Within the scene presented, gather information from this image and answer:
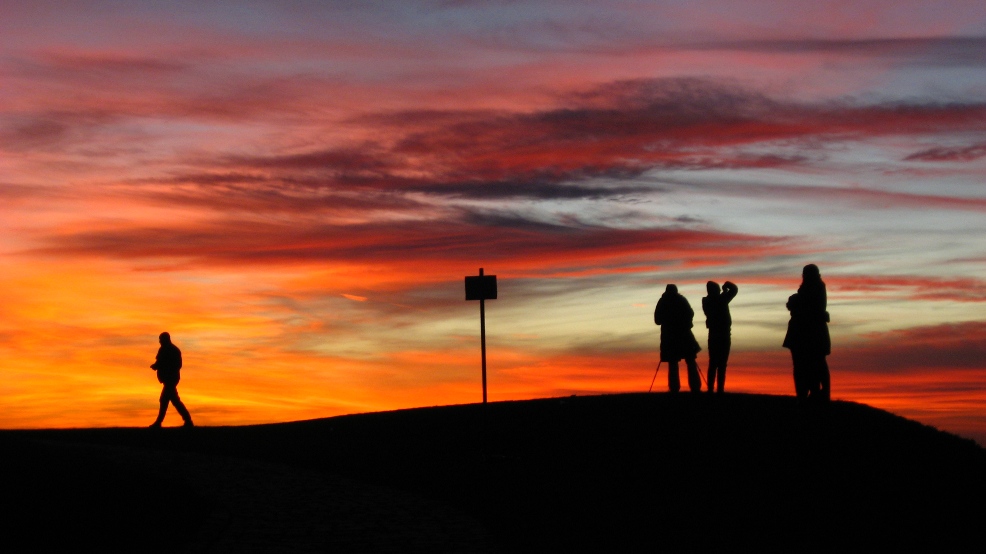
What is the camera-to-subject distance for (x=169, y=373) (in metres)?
26.0

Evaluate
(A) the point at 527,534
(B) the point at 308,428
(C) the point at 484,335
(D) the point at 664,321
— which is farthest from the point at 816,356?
(B) the point at 308,428

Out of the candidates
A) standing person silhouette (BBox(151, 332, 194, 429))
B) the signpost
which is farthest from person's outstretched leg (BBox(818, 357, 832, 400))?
standing person silhouette (BBox(151, 332, 194, 429))

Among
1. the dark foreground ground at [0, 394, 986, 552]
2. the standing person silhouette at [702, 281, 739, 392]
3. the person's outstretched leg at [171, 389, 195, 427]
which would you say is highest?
the standing person silhouette at [702, 281, 739, 392]

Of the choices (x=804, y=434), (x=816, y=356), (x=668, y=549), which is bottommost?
(x=668, y=549)

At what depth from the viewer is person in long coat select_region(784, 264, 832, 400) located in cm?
1980

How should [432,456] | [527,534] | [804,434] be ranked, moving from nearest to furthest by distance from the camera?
[527,534], [804,434], [432,456]

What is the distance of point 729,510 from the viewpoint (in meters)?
13.7

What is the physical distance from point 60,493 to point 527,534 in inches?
261

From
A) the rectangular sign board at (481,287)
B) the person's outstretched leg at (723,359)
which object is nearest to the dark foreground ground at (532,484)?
the person's outstretched leg at (723,359)

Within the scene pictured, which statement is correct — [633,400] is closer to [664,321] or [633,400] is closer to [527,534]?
[664,321]

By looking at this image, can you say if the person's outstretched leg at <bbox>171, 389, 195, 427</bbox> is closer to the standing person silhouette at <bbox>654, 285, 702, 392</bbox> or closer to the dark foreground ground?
the dark foreground ground

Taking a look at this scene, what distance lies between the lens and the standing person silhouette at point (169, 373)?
85.2 ft

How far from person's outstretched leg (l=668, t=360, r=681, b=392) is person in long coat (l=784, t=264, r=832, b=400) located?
3.58 meters

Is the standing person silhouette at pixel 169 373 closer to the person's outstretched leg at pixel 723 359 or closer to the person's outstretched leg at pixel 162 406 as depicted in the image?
the person's outstretched leg at pixel 162 406
